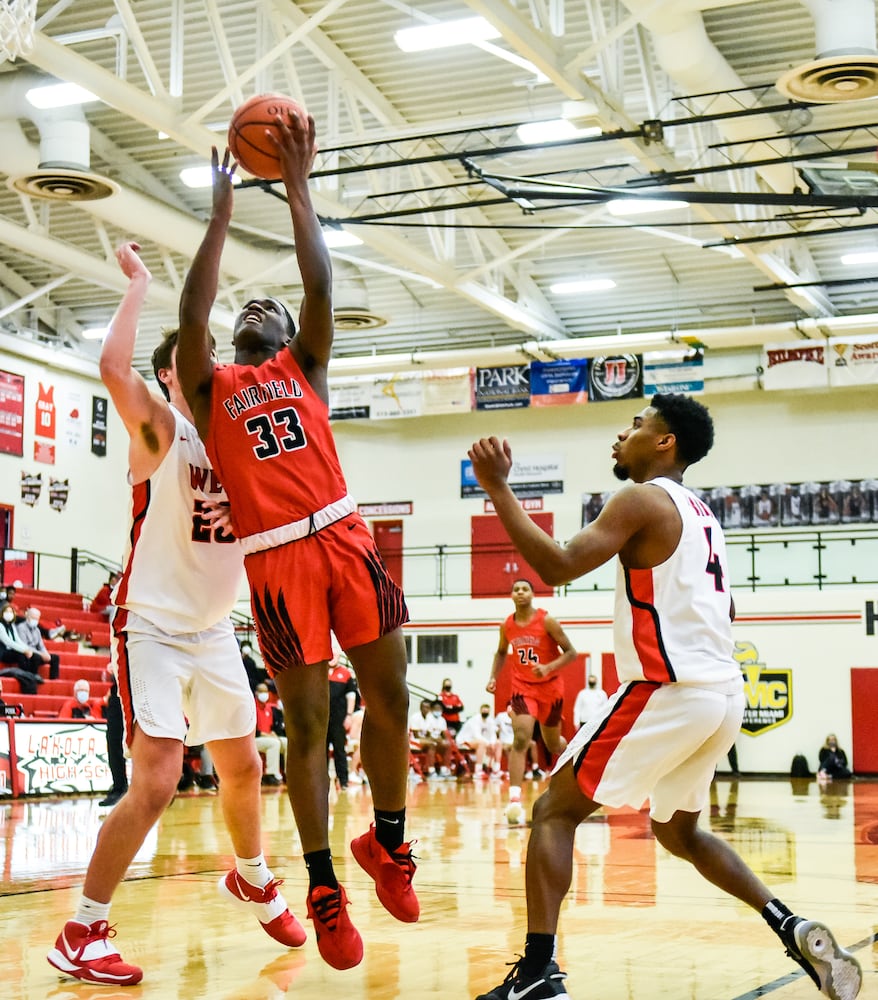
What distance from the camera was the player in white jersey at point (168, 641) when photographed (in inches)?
153

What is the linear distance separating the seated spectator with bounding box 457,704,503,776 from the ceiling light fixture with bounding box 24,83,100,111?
11.6 metres

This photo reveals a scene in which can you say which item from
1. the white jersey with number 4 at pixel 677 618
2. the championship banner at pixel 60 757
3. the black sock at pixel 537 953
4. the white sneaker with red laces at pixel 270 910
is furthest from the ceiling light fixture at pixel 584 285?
the black sock at pixel 537 953

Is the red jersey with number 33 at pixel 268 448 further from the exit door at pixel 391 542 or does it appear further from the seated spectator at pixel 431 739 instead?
the exit door at pixel 391 542

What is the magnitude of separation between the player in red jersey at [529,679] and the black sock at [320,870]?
6.11m

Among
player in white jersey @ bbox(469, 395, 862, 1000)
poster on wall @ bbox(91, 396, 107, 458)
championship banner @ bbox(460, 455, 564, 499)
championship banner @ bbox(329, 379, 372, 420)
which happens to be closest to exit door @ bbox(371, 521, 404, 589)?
championship banner @ bbox(460, 455, 564, 499)

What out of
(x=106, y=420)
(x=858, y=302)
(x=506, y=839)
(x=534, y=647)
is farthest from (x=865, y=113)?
(x=106, y=420)

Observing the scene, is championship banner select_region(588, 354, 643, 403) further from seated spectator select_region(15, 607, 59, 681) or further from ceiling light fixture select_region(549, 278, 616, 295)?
seated spectator select_region(15, 607, 59, 681)

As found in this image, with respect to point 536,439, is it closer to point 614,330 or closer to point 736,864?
point 614,330

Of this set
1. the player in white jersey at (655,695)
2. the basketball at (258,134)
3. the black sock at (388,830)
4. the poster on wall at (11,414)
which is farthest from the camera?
the poster on wall at (11,414)

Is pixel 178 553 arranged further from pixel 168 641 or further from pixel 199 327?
pixel 199 327

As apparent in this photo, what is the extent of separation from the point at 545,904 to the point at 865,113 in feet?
55.3

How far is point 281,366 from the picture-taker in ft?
13.0

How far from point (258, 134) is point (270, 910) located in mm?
2496

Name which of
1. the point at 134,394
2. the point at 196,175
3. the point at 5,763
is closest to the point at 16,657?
the point at 5,763
